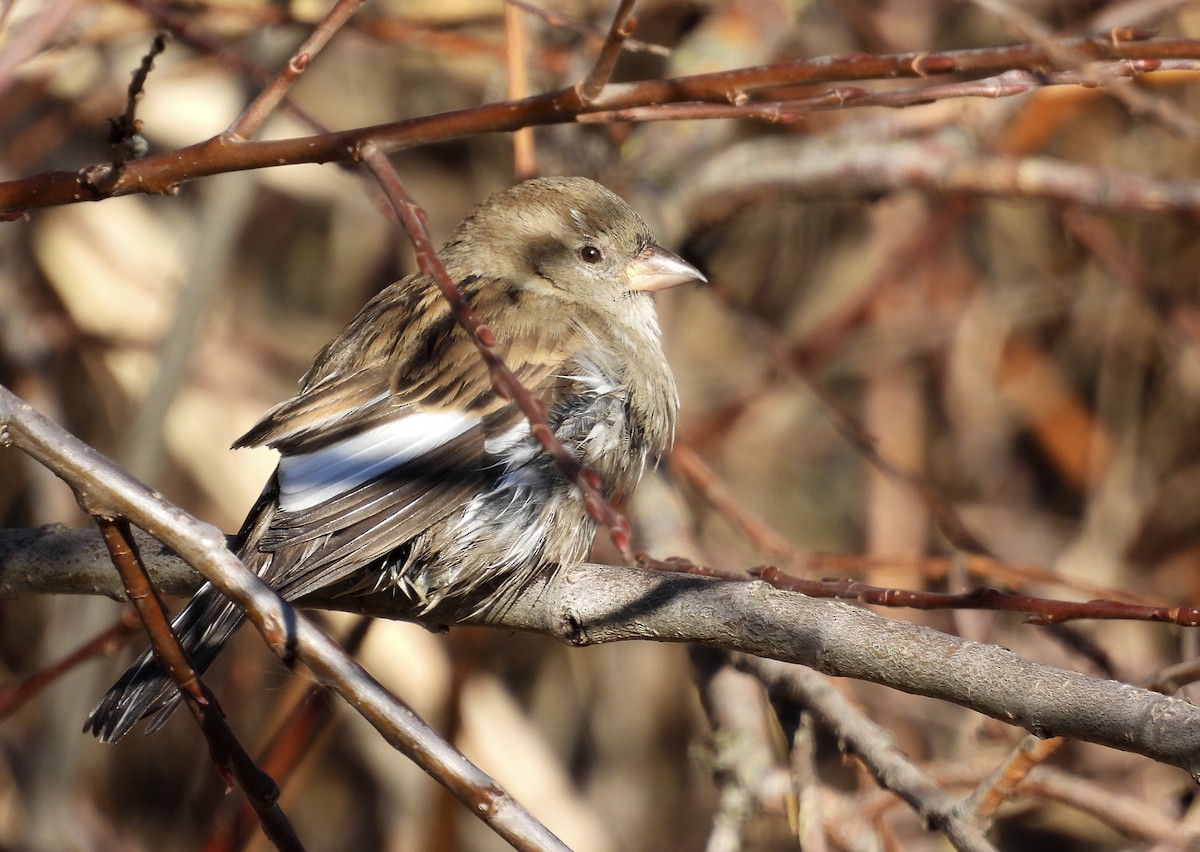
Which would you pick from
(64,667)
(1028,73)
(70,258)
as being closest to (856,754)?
(1028,73)

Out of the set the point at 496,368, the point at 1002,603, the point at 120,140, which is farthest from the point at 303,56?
the point at 1002,603

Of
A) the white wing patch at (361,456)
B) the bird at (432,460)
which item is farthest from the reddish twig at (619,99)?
the white wing patch at (361,456)

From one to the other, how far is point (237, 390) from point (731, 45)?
227 centimetres

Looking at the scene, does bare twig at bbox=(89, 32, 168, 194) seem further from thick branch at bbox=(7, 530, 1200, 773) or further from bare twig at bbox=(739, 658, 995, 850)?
bare twig at bbox=(739, 658, 995, 850)

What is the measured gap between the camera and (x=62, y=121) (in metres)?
4.80

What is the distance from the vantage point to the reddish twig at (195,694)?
156 cm

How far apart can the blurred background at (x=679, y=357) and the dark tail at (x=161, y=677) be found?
4.14 feet

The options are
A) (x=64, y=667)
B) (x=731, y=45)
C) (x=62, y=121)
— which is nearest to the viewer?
(x=64, y=667)

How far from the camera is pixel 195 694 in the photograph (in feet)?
5.23

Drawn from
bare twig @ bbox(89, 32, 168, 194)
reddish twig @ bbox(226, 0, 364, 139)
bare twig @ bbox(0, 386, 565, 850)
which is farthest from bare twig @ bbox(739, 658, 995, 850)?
bare twig @ bbox(89, 32, 168, 194)

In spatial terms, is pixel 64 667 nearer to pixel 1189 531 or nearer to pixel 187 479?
pixel 187 479

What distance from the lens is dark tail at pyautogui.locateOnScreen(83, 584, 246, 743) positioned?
230 centimetres

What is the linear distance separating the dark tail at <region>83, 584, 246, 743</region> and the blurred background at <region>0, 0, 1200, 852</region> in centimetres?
126

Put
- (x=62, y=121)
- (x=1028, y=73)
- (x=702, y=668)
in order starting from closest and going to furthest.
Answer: (x=1028, y=73), (x=702, y=668), (x=62, y=121)
